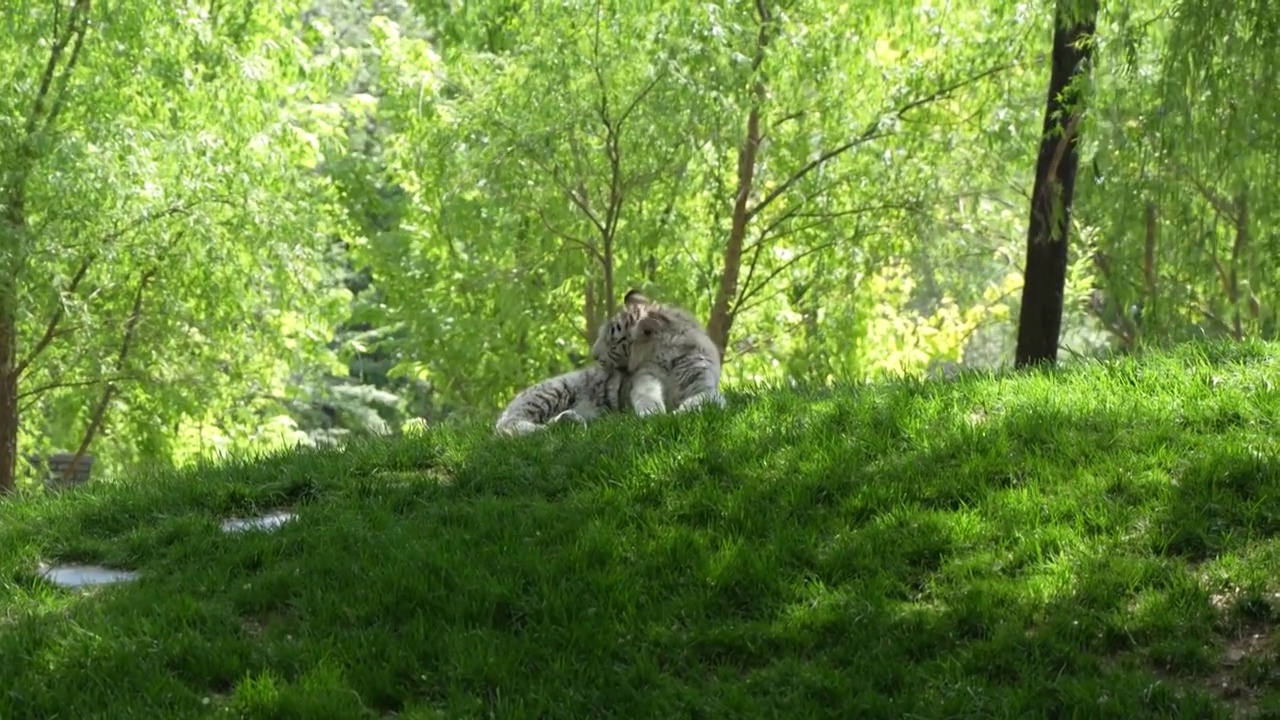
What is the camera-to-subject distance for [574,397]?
11141mm

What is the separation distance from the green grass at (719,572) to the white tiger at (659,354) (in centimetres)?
177

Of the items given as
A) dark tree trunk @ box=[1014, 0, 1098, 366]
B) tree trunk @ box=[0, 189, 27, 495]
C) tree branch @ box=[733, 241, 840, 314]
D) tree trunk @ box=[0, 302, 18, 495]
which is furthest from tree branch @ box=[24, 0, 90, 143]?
dark tree trunk @ box=[1014, 0, 1098, 366]

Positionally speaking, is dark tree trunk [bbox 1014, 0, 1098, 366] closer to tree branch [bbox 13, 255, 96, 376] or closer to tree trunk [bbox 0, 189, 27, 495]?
tree trunk [bbox 0, 189, 27, 495]

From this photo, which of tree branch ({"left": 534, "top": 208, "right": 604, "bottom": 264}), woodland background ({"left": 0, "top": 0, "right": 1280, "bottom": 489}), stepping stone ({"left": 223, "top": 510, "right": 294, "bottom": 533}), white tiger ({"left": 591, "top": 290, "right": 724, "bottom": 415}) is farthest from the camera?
tree branch ({"left": 534, "top": 208, "right": 604, "bottom": 264})

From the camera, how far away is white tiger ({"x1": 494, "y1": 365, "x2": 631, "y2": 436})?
10648mm

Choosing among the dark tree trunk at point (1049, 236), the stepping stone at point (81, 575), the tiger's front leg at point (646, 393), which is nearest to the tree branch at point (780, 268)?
the dark tree trunk at point (1049, 236)

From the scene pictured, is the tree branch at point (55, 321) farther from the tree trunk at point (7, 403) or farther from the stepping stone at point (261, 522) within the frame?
the stepping stone at point (261, 522)

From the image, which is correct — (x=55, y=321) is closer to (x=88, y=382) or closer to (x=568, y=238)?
(x=88, y=382)

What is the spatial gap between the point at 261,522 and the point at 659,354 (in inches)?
150

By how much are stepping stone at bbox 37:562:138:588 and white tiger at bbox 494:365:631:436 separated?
3288mm

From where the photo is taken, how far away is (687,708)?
5.73m

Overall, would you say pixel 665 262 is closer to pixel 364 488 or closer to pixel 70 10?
pixel 70 10

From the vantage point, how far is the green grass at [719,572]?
5.84m

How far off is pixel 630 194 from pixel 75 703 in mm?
14811
